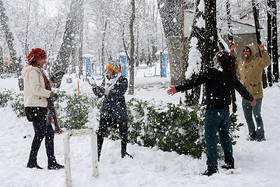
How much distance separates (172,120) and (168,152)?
0.59 meters

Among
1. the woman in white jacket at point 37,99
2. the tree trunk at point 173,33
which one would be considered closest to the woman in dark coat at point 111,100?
the woman in white jacket at point 37,99

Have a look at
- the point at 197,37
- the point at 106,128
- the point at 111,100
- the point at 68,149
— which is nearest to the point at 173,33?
the point at 197,37

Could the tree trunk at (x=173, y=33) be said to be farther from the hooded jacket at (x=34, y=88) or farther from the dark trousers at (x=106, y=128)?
the hooded jacket at (x=34, y=88)

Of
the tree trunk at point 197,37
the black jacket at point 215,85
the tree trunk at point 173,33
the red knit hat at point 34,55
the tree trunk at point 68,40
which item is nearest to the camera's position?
the black jacket at point 215,85

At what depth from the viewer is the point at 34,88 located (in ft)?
12.4

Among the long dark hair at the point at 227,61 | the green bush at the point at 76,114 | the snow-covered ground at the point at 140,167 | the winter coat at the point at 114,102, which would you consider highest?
the long dark hair at the point at 227,61

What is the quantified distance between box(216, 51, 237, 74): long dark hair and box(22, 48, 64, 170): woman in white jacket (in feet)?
8.64

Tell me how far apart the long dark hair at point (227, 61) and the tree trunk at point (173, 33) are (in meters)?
10.9

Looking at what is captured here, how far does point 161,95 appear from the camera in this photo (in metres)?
13.6

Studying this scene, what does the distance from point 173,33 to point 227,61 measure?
41.2 feet

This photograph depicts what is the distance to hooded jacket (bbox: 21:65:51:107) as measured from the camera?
150 inches

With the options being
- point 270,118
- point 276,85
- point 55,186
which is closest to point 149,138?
point 55,186

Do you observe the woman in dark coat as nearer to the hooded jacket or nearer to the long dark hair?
the hooded jacket

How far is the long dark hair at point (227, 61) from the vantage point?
3504mm
